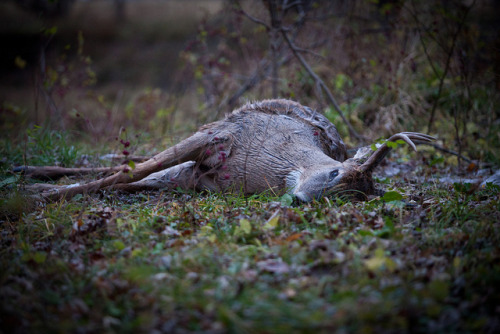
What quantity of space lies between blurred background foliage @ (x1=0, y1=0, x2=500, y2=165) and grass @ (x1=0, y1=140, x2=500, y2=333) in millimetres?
3073

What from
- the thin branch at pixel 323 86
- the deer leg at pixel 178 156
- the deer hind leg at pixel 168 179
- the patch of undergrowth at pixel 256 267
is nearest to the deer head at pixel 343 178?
the patch of undergrowth at pixel 256 267

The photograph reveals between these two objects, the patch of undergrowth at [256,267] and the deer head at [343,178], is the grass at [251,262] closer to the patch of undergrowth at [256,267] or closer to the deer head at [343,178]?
the patch of undergrowth at [256,267]

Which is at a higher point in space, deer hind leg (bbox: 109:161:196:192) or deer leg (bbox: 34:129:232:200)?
deer leg (bbox: 34:129:232:200)

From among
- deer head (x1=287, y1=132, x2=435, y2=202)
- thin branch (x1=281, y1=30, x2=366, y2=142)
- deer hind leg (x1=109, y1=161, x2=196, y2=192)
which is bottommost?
deer hind leg (x1=109, y1=161, x2=196, y2=192)

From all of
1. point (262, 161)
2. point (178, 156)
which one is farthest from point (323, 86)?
point (178, 156)

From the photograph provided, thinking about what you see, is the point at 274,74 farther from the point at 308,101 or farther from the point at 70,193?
the point at 70,193

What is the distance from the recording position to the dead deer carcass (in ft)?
12.7

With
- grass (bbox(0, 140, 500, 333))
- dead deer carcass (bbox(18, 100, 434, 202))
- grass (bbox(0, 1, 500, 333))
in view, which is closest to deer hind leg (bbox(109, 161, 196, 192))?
dead deer carcass (bbox(18, 100, 434, 202))

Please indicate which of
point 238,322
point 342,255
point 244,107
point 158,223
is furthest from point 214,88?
point 238,322

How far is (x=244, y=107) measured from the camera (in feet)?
16.3

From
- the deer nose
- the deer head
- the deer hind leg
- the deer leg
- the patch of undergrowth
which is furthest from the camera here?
the deer hind leg

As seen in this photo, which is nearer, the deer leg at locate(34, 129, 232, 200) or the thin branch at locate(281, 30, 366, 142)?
the deer leg at locate(34, 129, 232, 200)

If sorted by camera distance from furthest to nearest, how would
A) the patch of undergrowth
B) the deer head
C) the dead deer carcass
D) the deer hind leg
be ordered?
the deer hind leg → the dead deer carcass → the deer head → the patch of undergrowth

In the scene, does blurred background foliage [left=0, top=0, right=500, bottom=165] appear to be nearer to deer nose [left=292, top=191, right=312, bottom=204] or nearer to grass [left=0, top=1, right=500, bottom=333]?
grass [left=0, top=1, right=500, bottom=333]
